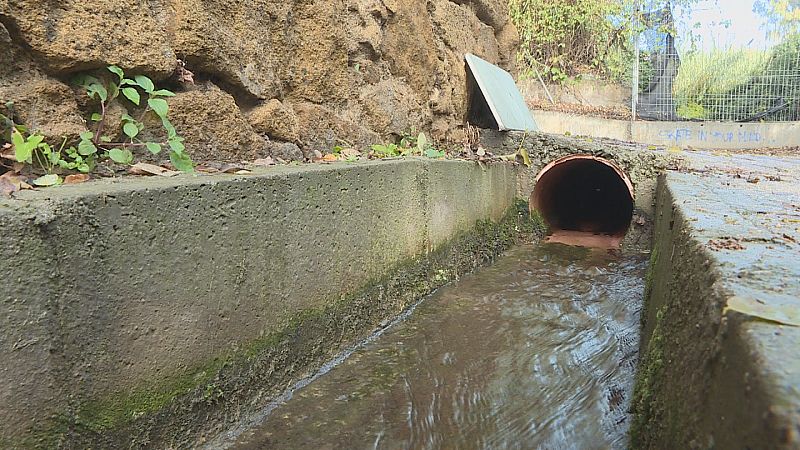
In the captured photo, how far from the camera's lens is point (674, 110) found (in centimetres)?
1285

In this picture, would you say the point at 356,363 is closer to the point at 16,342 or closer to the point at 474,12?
the point at 16,342

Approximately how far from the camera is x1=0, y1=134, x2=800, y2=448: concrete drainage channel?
3.34 feet

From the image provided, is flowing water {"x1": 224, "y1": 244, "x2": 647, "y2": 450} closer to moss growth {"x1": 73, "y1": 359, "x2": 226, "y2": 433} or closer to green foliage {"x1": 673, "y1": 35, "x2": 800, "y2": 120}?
moss growth {"x1": 73, "y1": 359, "x2": 226, "y2": 433}

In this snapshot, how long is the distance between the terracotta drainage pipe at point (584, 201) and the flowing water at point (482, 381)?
95.8 inches

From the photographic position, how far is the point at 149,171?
2104mm

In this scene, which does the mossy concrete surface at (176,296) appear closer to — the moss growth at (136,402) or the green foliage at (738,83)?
the moss growth at (136,402)

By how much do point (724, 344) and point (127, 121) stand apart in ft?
7.27

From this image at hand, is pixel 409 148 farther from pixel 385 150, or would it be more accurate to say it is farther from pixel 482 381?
pixel 482 381

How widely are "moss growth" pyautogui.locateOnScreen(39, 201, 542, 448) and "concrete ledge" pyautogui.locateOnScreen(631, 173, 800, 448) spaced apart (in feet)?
4.59

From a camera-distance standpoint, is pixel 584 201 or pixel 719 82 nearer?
pixel 584 201

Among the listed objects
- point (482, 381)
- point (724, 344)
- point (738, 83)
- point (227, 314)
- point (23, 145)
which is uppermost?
point (738, 83)

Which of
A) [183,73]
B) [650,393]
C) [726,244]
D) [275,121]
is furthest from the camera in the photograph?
[275,121]

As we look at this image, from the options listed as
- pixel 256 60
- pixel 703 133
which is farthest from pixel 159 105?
pixel 703 133

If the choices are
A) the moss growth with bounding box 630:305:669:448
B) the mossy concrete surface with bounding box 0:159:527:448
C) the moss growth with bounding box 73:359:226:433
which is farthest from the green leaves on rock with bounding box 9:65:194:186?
the moss growth with bounding box 630:305:669:448
